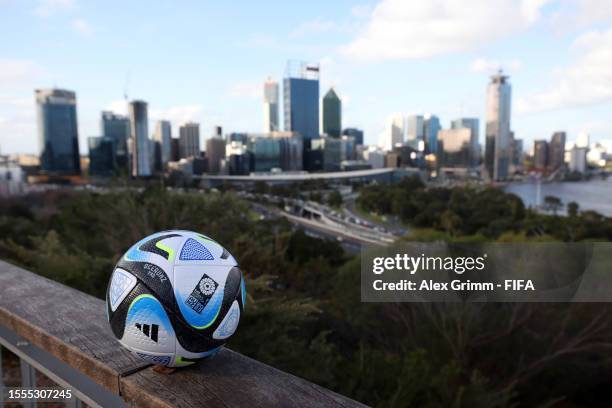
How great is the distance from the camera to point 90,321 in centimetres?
172

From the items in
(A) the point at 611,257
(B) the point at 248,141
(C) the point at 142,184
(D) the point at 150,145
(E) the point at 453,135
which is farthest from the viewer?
(E) the point at 453,135

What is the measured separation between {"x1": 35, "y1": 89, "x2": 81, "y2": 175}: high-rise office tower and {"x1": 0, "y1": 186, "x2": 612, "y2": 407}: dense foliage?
6876cm

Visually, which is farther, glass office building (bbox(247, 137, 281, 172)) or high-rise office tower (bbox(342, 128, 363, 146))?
high-rise office tower (bbox(342, 128, 363, 146))

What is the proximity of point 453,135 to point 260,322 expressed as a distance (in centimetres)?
12085

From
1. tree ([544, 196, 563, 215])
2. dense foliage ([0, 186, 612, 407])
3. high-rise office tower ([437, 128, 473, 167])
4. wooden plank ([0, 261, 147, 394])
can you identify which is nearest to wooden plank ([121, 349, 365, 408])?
wooden plank ([0, 261, 147, 394])

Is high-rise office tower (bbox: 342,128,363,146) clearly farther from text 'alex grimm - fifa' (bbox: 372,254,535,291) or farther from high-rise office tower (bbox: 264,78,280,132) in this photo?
text 'alex grimm - fifa' (bbox: 372,254,535,291)

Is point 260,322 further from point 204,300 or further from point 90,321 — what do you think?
point 204,300

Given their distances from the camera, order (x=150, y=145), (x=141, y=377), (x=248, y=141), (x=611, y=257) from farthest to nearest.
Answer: (x=248, y=141), (x=150, y=145), (x=611, y=257), (x=141, y=377)

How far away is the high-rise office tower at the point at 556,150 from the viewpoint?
85.2m

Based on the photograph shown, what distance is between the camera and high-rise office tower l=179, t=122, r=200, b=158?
116 meters

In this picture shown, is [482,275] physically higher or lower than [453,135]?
lower

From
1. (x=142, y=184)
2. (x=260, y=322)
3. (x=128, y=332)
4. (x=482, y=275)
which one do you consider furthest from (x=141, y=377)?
(x=142, y=184)

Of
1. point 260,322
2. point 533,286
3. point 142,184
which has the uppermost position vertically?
point 142,184

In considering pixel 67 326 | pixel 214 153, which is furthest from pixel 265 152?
pixel 67 326
